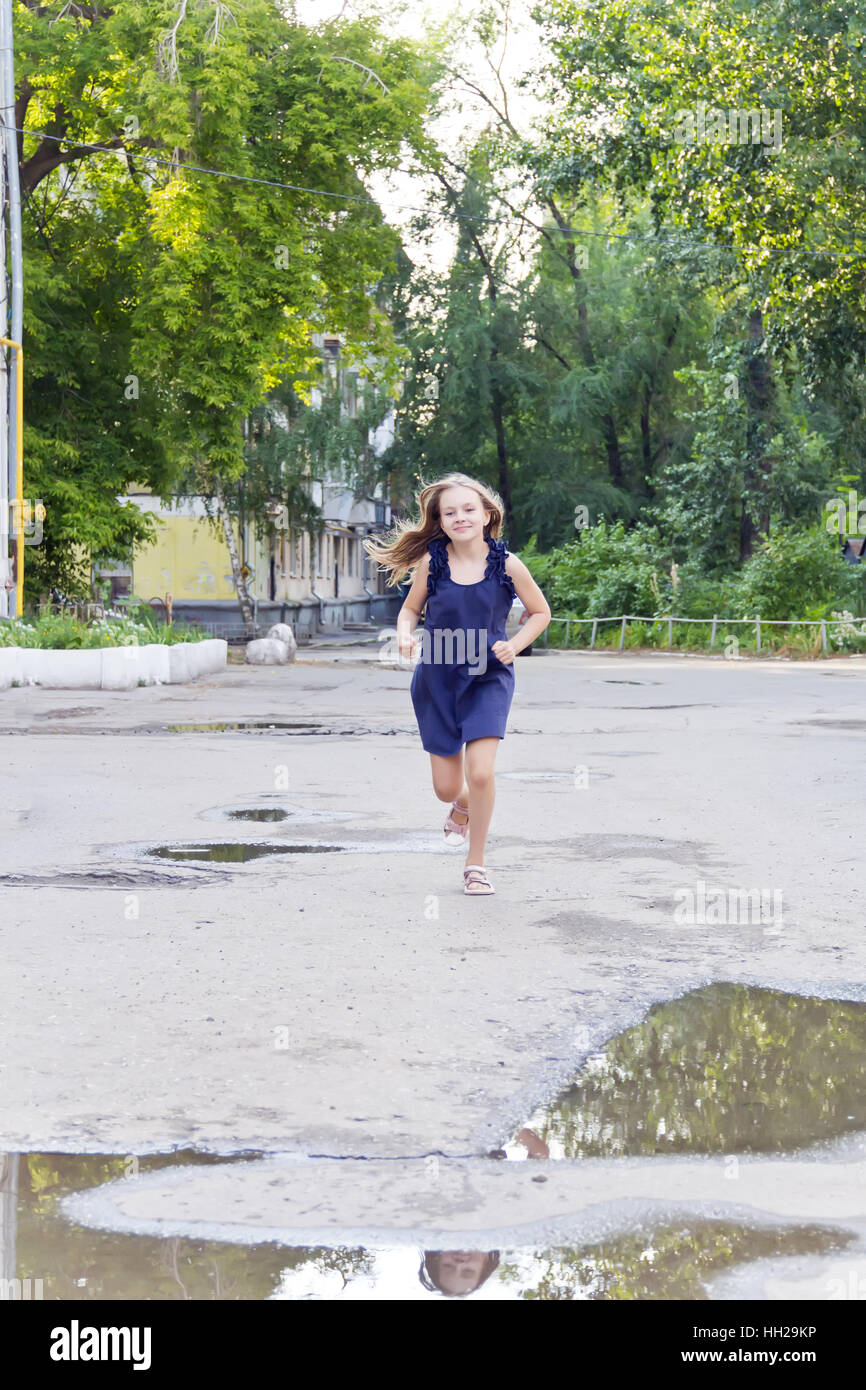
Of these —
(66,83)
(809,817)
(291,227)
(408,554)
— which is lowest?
(809,817)

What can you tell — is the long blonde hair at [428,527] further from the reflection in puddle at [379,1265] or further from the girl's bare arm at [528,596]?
the reflection in puddle at [379,1265]

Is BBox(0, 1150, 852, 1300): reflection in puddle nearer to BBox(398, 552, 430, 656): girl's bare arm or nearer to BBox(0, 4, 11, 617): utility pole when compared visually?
BBox(398, 552, 430, 656): girl's bare arm

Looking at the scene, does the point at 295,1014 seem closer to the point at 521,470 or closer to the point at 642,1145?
the point at 642,1145

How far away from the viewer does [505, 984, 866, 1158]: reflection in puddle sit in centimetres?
387

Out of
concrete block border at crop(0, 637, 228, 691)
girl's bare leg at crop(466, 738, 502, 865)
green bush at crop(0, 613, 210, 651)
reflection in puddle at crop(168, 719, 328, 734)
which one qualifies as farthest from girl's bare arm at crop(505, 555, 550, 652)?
green bush at crop(0, 613, 210, 651)

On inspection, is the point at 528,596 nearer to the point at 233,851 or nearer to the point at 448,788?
the point at 448,788

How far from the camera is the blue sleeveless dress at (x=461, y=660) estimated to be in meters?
6.85

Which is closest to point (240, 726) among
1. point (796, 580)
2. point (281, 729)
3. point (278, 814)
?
point (281, 729)

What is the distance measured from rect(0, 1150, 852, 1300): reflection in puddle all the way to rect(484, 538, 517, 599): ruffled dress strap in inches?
158

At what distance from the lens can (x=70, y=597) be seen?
30734 mm

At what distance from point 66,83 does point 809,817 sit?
24.3 m

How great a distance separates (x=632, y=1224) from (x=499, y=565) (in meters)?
4.06
